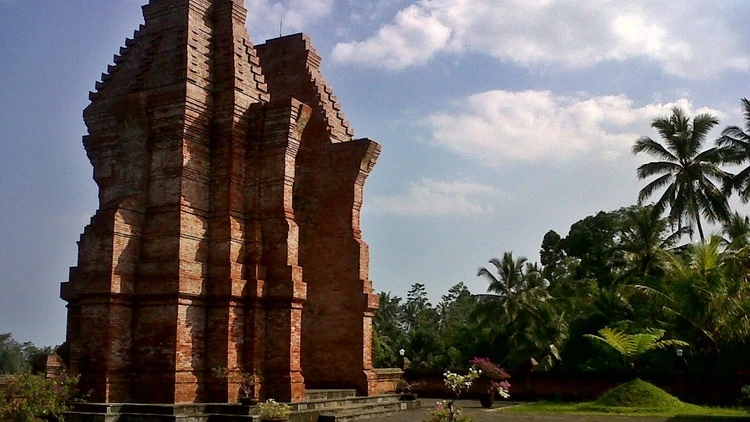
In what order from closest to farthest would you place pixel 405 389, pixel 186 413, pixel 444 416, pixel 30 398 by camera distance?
pixel 444 416
pixel 30 398
pixel 186 413
pixel 405 389

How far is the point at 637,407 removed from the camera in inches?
661

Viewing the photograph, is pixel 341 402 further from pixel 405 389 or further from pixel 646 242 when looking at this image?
pixel 646 242

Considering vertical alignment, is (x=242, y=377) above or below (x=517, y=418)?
above

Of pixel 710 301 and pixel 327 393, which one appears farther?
pixel 710 301

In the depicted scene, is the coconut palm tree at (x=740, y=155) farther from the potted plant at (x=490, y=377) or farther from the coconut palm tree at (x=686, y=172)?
the potted plant at (x=490, y=377)

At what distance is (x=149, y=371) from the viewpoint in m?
12.8

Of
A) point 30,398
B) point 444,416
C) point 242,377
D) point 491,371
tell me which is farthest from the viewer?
point 491,371

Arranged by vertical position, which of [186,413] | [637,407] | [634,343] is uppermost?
[634,343]

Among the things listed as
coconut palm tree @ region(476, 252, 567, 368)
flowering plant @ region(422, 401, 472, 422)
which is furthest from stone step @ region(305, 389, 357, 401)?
coconut palm tree @ region(476, 252, 567, 368)

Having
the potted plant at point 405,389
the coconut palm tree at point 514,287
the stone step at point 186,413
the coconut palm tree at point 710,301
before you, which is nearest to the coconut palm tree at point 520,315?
the coconut palm tree at point 514,287

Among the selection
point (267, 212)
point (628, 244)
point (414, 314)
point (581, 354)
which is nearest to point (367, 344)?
point (267, 212)

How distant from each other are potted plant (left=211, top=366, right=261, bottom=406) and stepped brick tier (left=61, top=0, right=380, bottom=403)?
119mm

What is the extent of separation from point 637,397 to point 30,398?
13.1 meters

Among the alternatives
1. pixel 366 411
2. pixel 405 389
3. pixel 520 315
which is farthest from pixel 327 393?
pixel 520 315
